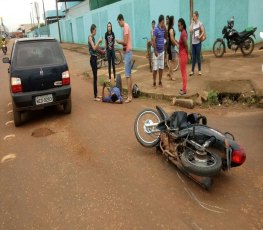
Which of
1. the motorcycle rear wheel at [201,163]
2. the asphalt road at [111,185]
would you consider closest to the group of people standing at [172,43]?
the asphalt road at [111,185]

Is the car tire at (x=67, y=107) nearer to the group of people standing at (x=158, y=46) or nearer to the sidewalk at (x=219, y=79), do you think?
the group of people standing at (x=158, y=46)

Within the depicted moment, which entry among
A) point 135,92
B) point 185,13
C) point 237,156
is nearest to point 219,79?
point 135,92

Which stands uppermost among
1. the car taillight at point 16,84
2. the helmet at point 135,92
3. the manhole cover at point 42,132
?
the car taillight at point 16,84

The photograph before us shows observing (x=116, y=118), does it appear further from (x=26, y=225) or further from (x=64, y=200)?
(x=26, y=225)

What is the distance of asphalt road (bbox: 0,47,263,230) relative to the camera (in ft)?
10.6

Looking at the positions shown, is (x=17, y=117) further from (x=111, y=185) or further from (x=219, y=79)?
(x=219, y=79)

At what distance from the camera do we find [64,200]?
362 cm

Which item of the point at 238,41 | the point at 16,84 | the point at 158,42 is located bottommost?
the point at 16,84

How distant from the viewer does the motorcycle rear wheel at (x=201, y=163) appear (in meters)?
3.48

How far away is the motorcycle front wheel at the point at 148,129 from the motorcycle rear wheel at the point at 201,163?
91cm

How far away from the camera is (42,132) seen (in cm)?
602

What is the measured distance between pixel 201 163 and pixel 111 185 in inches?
45.5

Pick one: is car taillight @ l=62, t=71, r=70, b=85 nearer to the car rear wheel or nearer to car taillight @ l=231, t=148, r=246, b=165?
the car rear wheel

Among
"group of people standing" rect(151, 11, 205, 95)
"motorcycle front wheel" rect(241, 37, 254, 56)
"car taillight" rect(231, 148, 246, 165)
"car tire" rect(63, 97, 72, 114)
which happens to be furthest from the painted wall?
"car taillight" rect(231, 148, 246, 165)
